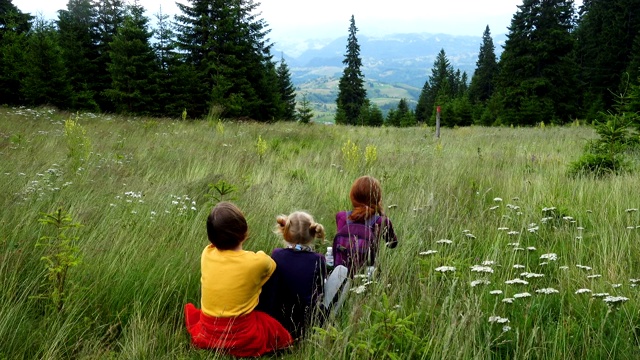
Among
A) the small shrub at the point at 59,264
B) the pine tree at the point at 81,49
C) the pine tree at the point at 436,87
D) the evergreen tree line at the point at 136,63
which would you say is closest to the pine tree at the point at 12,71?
the evergreen tree line at the point at 136,63

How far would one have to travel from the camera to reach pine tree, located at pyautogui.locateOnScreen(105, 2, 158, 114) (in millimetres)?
17250

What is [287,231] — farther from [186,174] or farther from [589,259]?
[186,174]

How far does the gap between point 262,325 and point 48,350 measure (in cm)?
112

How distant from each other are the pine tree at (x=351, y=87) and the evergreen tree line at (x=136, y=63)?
30.5m

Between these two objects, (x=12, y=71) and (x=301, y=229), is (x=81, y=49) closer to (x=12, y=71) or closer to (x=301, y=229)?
(x=12, y=71)

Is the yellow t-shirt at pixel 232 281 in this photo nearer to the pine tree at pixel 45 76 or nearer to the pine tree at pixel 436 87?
the pine tree at pixel 45 76

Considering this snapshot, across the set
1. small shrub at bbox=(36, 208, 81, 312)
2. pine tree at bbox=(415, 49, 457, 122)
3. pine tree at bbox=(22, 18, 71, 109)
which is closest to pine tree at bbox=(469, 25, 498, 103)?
pine tree at bbox=(415, 49, 457, 122)

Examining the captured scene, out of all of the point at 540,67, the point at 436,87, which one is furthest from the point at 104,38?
the point at 436,87

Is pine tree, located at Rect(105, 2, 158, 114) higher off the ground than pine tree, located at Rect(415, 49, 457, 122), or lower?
lower

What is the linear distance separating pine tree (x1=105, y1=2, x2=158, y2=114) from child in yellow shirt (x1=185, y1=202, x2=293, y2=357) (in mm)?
17008

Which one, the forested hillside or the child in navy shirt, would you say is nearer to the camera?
the child in navy shirt

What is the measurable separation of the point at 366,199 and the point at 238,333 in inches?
60.8

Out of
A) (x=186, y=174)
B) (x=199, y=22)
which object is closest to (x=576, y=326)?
(x=186, y=174)

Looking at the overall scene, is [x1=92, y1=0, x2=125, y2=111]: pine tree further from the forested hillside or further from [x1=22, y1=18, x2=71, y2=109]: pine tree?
[x1=22, y1=18, x2=71, y2=109]: pine tree
